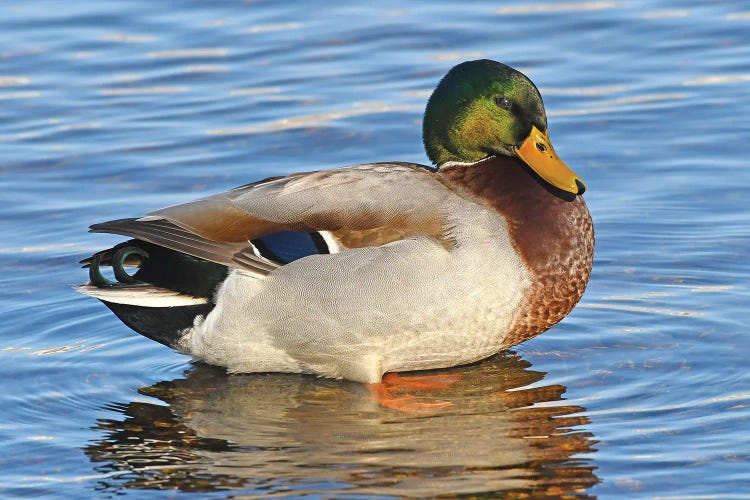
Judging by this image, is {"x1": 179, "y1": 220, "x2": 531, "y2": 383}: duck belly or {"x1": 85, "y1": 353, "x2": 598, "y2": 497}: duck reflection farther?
{"x1": 179, "y1": 220, "x2": 531, "y2": 383}: duck belly

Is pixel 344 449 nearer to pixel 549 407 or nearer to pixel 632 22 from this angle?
pixel 549 407

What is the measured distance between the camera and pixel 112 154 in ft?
31.7

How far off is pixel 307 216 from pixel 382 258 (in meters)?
0.37

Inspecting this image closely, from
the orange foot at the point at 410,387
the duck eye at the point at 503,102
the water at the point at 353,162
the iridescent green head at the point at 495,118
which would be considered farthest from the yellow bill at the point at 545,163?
the orange foot at the point at 410,387

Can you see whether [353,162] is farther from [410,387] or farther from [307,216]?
[307,216]

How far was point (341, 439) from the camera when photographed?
590 centimetres

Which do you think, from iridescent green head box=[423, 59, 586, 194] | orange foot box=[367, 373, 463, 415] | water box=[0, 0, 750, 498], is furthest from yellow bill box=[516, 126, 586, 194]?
orange foot box=[367, 373, 463, 415]

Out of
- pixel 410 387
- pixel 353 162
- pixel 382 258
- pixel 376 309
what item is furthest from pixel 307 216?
pixel 353 162

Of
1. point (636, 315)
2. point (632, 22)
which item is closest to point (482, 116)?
point (636, 315)

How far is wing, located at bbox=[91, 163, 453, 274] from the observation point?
620 cm

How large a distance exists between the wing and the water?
69 cm

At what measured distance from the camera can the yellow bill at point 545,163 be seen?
6.46 meters

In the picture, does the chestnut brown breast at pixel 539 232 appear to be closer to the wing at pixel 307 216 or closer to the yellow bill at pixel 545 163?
the yellow bill at pixel 545 163

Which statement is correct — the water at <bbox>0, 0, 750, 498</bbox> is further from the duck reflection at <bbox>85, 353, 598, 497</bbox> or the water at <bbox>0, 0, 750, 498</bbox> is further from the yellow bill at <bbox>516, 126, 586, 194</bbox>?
the yellow bill at <bbox>516, 126, 586, 194</bbox>
